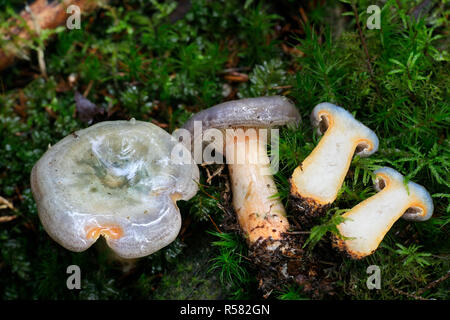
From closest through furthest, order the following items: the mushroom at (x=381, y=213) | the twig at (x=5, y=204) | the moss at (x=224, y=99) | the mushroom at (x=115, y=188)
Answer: the mushroom at (x=115, y=188) < the mushroom at (x=381, y=213) < the moss at (x=224, y=99) < the twig at (x=5, y=204)

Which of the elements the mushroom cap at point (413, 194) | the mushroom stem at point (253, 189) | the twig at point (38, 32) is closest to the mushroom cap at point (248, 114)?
the mushroom stem at point (253, 189)

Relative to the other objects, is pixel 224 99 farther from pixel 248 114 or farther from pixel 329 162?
pixel 329 162

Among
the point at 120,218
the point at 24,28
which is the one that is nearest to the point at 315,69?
the point at 120,218

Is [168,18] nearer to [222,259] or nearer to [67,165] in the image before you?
[67,165]

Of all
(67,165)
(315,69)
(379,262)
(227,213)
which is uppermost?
(315,69)

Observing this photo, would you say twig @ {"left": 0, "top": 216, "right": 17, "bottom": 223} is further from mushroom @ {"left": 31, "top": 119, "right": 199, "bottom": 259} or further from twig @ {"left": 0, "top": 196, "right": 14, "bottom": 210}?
mushroom @ {"left": 31, "top": 119, "right": 199, "bottom": 259}

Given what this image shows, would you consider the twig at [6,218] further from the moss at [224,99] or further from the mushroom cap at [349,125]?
the mushroom cap at [349,125]
